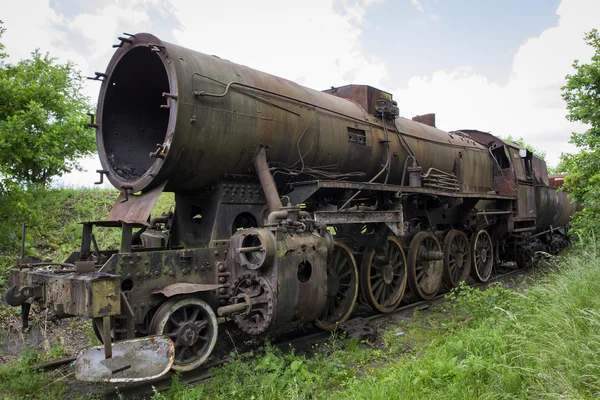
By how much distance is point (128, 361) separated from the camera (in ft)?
11.5

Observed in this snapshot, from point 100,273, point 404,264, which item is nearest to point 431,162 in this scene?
point 404,264

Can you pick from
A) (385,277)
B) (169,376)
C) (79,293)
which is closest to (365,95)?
(385,277)

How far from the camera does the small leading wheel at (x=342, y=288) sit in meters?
5.88

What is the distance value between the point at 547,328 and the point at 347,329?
2387mm

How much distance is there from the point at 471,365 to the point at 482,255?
6.69 m

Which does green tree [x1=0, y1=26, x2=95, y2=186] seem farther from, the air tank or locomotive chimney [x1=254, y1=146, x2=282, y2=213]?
locomotive chimney [x1=254, y1=146, x2=282, y2=213]

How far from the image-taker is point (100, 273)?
3760mm

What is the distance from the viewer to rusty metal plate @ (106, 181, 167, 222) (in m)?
4.45

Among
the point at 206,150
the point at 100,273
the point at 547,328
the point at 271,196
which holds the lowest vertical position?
the point at 547,328

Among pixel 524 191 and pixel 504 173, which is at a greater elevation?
pixel 504 173

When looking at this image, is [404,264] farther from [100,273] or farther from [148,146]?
[100,273]

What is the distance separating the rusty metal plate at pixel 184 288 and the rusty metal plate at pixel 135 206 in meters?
0.73

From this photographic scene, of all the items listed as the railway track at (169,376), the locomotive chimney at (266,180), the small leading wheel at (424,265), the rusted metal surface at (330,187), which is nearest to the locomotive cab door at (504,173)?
the small leading wheel at (424,265)

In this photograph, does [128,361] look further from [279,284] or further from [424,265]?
[424,265]
